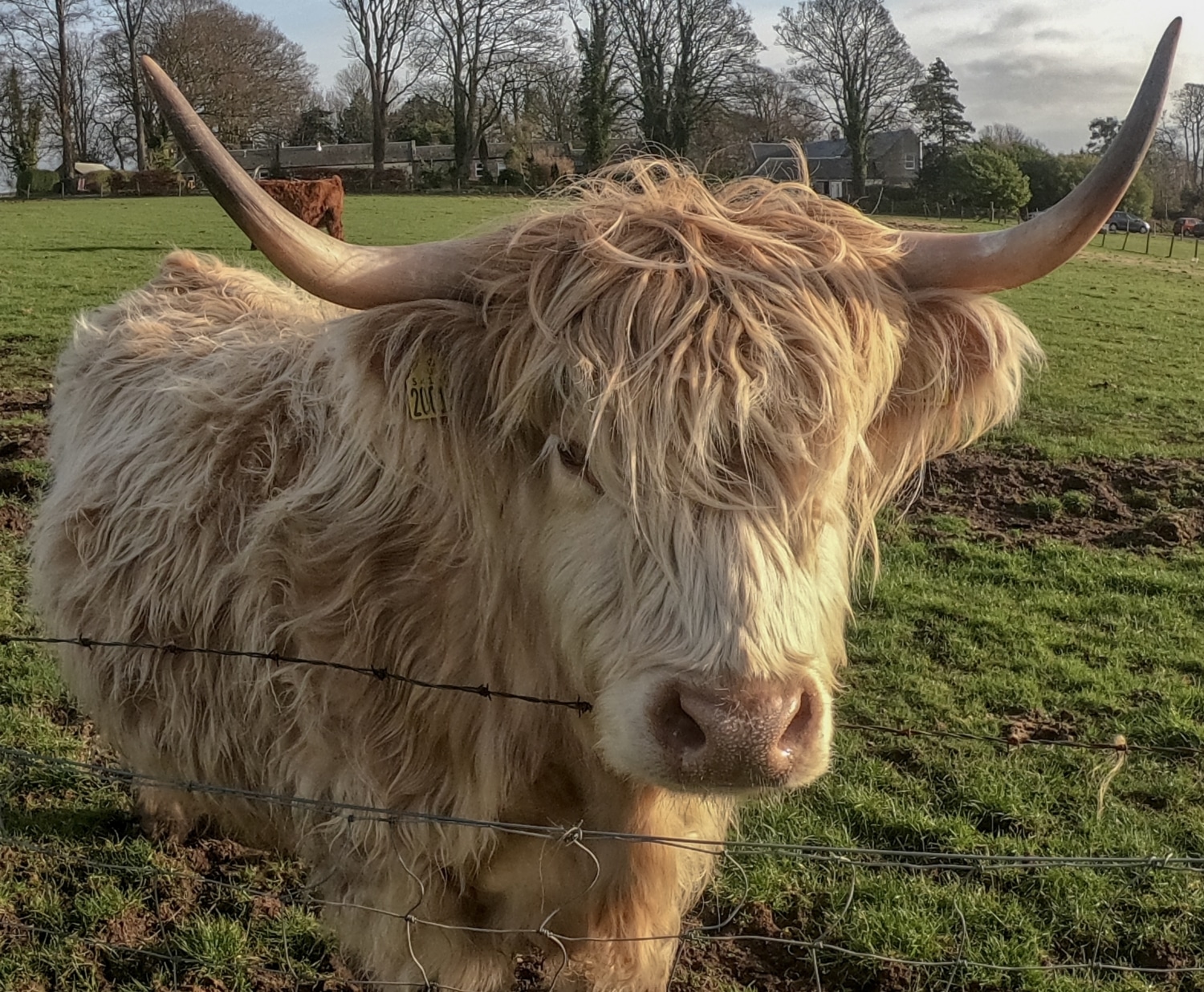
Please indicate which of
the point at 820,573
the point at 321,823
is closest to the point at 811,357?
the point at 820,573

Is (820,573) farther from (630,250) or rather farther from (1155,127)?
(1155,127)

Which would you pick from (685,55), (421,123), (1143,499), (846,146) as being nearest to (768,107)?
(685,55)

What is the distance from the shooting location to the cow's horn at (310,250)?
154 cm

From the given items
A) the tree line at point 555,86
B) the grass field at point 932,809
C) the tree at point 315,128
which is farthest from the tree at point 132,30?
the grass field at point 932,809

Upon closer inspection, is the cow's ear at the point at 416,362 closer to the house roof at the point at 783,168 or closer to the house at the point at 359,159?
the house roof at the point at 783,168

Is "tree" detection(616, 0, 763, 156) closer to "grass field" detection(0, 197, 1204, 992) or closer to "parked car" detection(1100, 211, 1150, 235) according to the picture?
"parked car" detection(1100, 211, 1150, 235)

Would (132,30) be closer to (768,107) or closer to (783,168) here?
(768,107)

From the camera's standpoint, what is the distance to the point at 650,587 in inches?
66.4

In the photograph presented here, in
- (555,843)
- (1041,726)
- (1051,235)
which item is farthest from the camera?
(1041,726)

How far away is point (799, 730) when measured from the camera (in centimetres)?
157

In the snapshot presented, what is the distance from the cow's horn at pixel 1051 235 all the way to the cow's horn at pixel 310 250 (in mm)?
923

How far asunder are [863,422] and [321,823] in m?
1.58

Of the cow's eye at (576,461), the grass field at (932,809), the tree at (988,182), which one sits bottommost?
the grass field at (932,809)

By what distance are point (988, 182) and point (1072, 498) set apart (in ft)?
123
